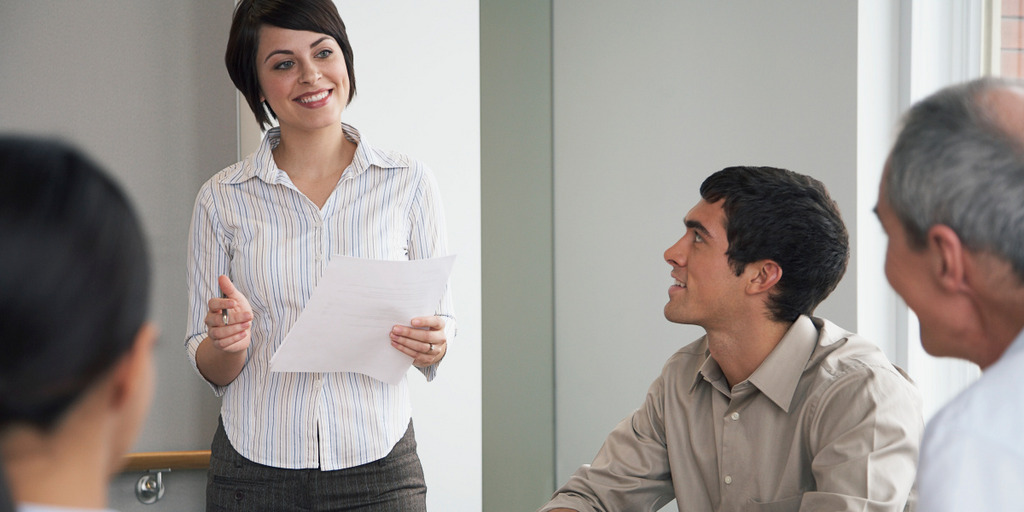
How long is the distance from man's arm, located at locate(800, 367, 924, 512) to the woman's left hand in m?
0.71

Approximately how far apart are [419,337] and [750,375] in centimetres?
64

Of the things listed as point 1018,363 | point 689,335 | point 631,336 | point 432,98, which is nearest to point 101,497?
point 1018,363

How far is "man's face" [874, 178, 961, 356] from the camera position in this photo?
1.03 metres

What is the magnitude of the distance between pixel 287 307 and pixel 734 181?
93cm

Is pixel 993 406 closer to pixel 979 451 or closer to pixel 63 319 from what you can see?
pixel 979 451

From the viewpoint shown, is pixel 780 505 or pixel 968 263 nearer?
pixel 968 263

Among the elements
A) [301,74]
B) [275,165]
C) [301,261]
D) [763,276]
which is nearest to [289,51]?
[301,74]

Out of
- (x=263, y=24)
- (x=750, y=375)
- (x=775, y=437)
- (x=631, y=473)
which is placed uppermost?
(x=263, y=24)

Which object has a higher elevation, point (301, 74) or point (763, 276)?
point (301, 74)

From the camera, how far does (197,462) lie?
271 cm

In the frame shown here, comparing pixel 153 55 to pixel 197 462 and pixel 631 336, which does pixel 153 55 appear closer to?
pixel 197 462

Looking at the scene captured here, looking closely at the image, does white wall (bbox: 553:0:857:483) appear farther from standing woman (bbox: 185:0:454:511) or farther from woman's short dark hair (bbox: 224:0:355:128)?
woman's short dark hair (bbox: 224:0:355:128)

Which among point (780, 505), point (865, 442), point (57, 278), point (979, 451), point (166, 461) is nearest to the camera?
point (57, 278)

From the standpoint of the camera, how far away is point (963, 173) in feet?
3.14
